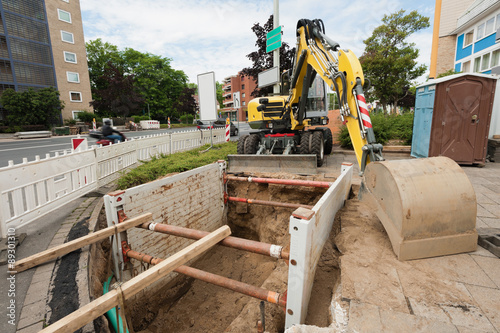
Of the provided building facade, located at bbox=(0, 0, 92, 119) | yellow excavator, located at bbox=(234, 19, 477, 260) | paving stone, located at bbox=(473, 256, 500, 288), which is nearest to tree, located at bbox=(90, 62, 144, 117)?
building facade, located at bbox=(0, 0, 92, 119)

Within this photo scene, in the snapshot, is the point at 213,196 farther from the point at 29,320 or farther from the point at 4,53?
the point at 4,53

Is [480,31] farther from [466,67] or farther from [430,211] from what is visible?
[430,211]

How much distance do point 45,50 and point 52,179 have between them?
3455 centimetres

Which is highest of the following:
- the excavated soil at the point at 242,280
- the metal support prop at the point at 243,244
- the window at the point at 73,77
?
the window at the point at 73,77

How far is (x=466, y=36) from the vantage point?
21328mm

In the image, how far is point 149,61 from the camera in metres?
43.9

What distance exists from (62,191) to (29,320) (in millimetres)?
2723

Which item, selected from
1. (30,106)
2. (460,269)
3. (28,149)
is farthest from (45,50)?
(460,269)

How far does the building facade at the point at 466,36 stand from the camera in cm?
1738

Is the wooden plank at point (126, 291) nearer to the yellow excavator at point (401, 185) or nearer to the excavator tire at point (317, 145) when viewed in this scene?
the yellow excavator at point (401, 185)

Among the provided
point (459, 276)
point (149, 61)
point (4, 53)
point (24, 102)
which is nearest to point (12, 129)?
point (24, 102)

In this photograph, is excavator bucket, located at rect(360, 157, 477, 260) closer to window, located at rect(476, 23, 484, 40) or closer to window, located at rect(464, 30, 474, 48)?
window, located at rect(476, 23, 484, 40)

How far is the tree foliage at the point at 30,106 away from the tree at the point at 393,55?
30.2 metres

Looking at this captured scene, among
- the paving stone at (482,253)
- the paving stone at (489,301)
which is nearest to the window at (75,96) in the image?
the paving stone at (482,253)
